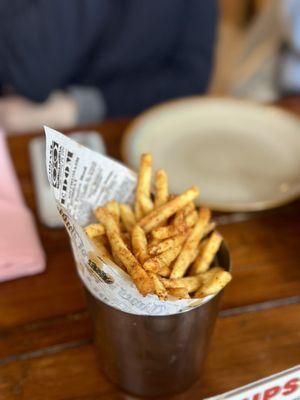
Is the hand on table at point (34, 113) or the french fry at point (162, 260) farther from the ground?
the french fry at point (162, 260)

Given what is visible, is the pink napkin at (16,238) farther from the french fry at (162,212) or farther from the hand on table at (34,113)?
the hand on table at (34,113)

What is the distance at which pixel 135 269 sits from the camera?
530 millimetres

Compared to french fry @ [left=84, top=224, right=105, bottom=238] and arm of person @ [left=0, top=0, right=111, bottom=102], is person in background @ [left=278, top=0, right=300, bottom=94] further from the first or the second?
french fry @ [left=84, top=224, right=105, bottom=238]

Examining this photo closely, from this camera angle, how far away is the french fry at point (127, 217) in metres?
0.65

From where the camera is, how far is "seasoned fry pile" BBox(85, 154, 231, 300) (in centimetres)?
55

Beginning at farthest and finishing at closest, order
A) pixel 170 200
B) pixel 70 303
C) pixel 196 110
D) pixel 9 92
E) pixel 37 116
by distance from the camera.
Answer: pixel 9 92
pixel 37 116
pixel 196 110
pixel 70 303
pixel 170 200

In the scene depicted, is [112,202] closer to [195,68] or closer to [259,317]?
[259,317]

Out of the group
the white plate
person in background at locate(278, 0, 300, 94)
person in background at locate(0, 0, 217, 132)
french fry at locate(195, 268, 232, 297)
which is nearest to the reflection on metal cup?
french fry at locate(195, 268, 232, 297)

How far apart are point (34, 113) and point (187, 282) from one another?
0.97 meters

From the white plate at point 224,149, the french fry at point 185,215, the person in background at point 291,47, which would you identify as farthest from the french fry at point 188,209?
the person in background at point 291,47

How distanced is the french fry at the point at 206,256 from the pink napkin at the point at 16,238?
0.91 ft

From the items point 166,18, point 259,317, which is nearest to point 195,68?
point 166,18

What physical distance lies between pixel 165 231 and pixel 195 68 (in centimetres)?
105

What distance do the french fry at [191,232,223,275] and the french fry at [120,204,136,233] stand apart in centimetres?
9
